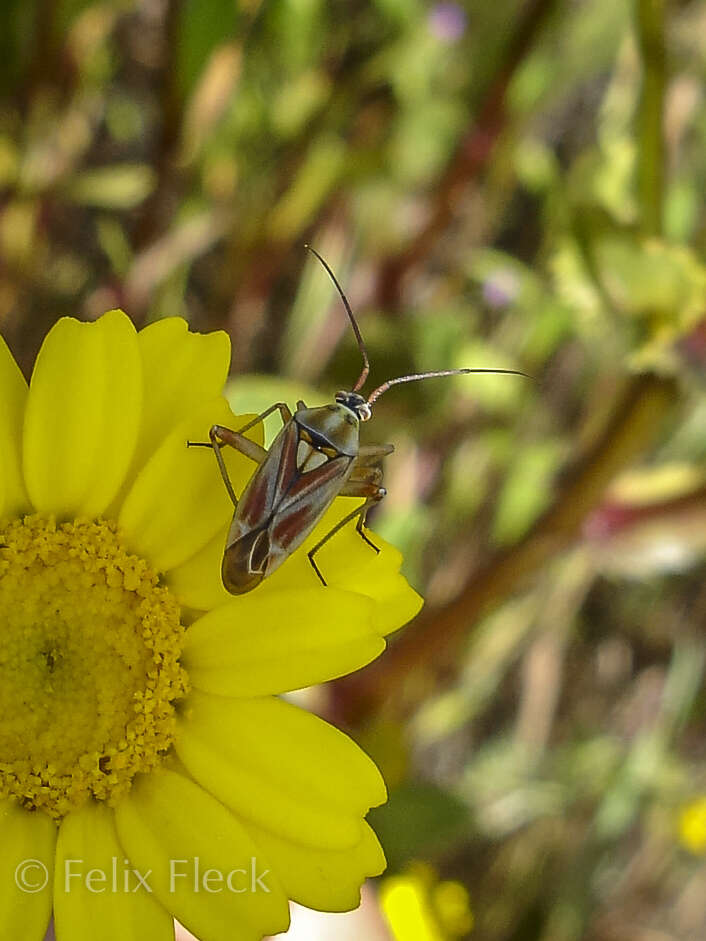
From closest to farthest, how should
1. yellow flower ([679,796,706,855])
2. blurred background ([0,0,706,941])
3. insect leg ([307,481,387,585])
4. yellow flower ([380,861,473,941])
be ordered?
insect leg ([307,481,387,585]), yellow flower ([380,861,473,941]), blurred background ([0,0,706,941]), yellow flower ([679,796,706,855])

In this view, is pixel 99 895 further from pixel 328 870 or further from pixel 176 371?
pixel 176 371

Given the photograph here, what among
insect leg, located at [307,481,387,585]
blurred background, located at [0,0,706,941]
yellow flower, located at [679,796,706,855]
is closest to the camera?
insect leg, located at [307,481,387,585]

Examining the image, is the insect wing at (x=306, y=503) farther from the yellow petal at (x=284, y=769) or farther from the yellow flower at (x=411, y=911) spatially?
the yellow flower at (x=411, y=911)

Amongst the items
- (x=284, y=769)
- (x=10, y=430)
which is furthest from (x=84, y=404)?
(x=284, y=769)

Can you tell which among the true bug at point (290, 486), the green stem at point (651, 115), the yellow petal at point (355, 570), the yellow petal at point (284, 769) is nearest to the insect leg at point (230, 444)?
the true bug at point (290, 486)

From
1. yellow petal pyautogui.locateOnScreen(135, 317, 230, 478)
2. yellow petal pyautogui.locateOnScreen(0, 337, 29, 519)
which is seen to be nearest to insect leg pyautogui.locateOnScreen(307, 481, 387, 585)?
yellow petal pyautogui.locateOnScreen(135, 317, 230, 478)

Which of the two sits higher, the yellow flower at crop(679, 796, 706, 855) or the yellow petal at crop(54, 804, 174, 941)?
the yellow petal at crop(54, 804, 174, 941)

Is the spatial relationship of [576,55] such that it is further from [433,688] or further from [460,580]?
[433,688]

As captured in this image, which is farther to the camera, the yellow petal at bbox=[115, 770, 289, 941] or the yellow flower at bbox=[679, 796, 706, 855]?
the yellow flower at bbox=[679, 796, 706, 855]

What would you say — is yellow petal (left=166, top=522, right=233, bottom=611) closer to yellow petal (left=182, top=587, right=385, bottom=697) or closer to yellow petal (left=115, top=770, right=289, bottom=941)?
yellow petal (left=182, top=587, right=385, bottom=697)
